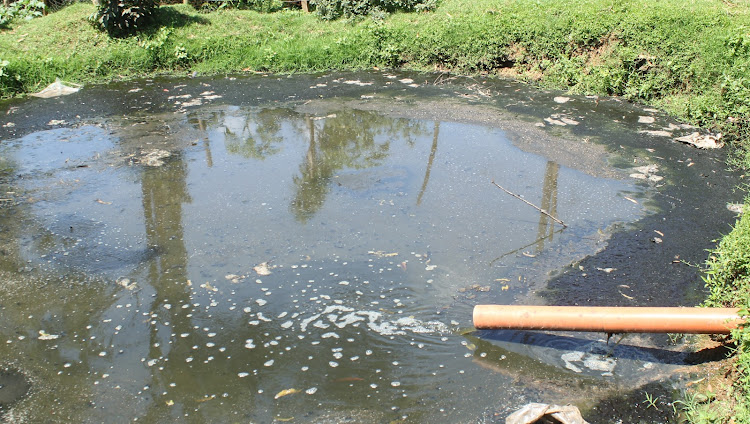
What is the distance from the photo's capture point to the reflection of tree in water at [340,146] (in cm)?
678

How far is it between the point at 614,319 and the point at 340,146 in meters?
5.02

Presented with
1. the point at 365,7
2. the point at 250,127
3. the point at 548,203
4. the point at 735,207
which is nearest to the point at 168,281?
the point at 548,203

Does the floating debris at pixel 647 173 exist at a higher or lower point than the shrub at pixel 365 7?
lower

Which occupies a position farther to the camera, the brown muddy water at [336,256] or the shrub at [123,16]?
the shrub at [123,16]

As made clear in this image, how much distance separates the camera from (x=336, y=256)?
5492 mm

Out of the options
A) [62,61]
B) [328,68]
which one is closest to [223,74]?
[328,68]

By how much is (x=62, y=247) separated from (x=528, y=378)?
14.2 feet

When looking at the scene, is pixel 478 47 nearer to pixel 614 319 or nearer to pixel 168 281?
pixel 168 281

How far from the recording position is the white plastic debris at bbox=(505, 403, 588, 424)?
11.4 ft

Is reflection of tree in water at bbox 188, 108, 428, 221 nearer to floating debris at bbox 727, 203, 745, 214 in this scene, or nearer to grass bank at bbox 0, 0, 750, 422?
grass bank at bbox 0, 0, 750, 422

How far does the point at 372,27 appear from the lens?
12477 mm

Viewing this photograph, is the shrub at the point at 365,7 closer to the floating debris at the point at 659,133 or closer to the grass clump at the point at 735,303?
the floating debris at the point at 659,133

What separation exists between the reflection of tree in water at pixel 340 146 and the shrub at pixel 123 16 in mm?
5331

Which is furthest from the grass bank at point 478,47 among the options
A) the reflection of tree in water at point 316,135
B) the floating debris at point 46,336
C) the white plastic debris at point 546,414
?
the white plastic debris at point 546,414
